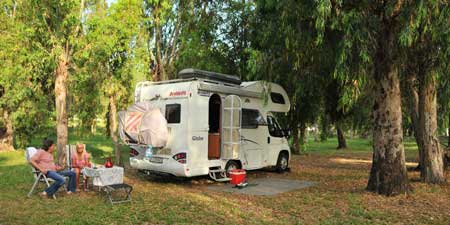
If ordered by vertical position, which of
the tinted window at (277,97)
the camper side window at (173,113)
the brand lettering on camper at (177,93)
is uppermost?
the tinted window at (277,97)

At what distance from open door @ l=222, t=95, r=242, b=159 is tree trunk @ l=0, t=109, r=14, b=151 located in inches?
629

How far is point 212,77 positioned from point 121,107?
Answer: 28.2 feet

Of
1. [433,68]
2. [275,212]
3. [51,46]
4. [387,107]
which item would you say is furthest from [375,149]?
[51,46]

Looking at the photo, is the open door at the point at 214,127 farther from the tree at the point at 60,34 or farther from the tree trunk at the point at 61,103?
the tree trunk at the point at 61,103

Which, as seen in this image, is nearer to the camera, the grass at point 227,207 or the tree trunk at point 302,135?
the grass at point 227,207

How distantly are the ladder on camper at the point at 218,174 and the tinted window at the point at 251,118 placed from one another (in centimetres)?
166

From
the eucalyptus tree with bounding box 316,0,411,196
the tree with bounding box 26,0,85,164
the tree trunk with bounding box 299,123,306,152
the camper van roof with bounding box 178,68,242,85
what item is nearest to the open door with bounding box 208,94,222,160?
the camper van roof with bounding box 178,68,242,85

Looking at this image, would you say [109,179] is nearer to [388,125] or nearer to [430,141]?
[388,125]

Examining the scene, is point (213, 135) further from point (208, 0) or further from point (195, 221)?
point (208, 0)

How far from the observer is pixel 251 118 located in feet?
42.1

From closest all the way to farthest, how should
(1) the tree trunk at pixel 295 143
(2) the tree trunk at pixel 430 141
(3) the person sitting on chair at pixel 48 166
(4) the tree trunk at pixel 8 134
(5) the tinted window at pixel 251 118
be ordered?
1. (3) the person sitting on chair at pixel 48 166
2. (2) the tree trunk at pixel 430 141
3. (5) the tinted window at pixel 251 118
4. (1) the tree trunk at pixel 295 143
5. (4) the tree trunk at pixel 8 134

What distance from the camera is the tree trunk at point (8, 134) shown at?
75.4ft

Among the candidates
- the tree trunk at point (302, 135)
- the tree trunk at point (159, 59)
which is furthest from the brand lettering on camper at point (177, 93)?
the tree trunk at point (302, 135)

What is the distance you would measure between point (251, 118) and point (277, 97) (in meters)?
1.60
